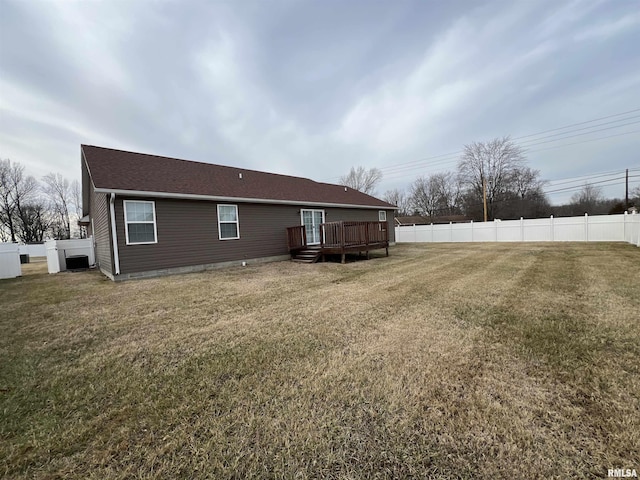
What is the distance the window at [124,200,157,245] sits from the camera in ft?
26.5

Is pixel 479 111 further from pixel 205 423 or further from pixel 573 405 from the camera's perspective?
pixel 205 423

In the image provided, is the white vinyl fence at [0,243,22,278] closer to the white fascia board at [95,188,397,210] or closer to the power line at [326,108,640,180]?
the white fascia board at [95,188,397,210]

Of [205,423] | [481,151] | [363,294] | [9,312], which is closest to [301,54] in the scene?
[363,294]

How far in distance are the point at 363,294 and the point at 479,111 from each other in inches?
681

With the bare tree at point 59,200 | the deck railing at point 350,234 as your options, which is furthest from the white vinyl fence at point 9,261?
the bare tree at point 59,200

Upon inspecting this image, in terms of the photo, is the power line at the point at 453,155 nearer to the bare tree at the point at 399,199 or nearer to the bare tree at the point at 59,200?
the bare tree at the point at 399,199

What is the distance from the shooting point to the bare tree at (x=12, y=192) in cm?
2795

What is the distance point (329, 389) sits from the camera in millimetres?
2229

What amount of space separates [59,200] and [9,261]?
32.2 metres

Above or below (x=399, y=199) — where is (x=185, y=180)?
below

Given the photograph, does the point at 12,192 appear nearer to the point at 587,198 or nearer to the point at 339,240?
the point at 339,240

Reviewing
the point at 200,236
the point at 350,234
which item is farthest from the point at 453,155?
the point at 200,236

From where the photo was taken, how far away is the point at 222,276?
8062 millimetres

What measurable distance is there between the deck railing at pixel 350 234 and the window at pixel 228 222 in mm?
3443
